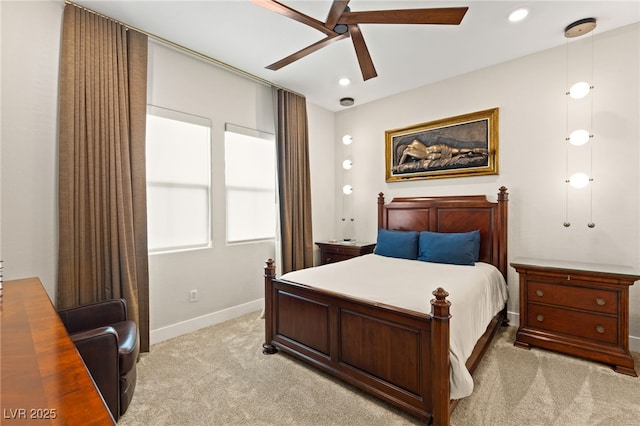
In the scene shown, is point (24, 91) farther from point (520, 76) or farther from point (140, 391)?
point (520, 76)

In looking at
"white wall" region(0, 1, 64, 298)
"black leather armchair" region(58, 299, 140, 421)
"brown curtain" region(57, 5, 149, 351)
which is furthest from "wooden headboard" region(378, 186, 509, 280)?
"white wall" region(0, 1, 64, 298)

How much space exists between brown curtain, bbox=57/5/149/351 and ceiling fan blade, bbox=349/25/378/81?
6.34 ft

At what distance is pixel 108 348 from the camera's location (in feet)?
5.55

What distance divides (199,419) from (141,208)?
179 cm

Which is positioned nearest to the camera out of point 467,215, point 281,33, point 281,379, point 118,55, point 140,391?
point 140,391

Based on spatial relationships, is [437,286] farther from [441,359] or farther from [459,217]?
[459,217]

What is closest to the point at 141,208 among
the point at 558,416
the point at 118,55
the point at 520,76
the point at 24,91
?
the point at 24,91

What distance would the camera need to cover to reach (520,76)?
10.9 feet

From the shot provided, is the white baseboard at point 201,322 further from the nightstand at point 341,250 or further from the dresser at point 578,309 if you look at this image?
the dresser at point 578,309

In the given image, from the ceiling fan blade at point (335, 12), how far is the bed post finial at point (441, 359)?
181 cm

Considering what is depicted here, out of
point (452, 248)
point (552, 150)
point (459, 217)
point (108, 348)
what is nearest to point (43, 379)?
point (108, 348)

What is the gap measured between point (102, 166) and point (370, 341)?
250 cm

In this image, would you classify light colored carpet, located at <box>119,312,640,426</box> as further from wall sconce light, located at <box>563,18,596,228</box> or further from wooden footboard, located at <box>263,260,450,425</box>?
wall sconce light, located at <box>563,18,596,228</box>

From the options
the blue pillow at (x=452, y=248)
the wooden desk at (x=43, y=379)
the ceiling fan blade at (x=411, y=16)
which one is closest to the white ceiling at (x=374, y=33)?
the ceiling fan blade at (x=411, y=16)
